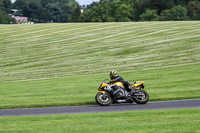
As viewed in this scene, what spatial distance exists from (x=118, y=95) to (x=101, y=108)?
1358mm

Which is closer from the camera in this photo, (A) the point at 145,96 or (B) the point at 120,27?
(A) the point at 145,96

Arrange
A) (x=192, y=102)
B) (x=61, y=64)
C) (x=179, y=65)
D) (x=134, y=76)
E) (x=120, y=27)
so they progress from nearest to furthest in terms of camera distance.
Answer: (x=192, y=102) < (x=134, y=76) < (x=179, y=65) < (x=61, y=64) < (x=120, y=27)

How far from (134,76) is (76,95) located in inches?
310

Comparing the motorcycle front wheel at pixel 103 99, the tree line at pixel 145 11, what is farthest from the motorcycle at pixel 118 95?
the tree line at pixel 145 11

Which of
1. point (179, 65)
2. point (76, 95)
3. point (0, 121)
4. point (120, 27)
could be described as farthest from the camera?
point (120, 27)

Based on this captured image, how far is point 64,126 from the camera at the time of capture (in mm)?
12250

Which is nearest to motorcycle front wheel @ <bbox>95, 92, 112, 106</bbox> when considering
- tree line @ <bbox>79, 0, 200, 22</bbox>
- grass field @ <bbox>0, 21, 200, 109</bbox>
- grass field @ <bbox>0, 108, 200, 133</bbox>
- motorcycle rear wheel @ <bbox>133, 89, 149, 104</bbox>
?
grass field @ <bbox>0, 21, 200, 109</bbox>

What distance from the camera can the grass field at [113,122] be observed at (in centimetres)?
1134

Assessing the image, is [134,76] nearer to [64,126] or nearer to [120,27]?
[64,126]

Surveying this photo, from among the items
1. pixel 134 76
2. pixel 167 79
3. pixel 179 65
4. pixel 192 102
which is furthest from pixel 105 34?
pixel 192 102

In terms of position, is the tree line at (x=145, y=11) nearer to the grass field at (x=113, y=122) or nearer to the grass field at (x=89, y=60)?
the grass field at (x=89, y=60)

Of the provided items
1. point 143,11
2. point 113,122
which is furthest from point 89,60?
point 143,11

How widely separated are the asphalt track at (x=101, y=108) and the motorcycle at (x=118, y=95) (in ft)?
0.98

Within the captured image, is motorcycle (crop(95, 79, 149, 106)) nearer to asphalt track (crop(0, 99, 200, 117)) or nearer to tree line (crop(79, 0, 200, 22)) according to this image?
asphalt track (crop(0, 99, 200, 117))
